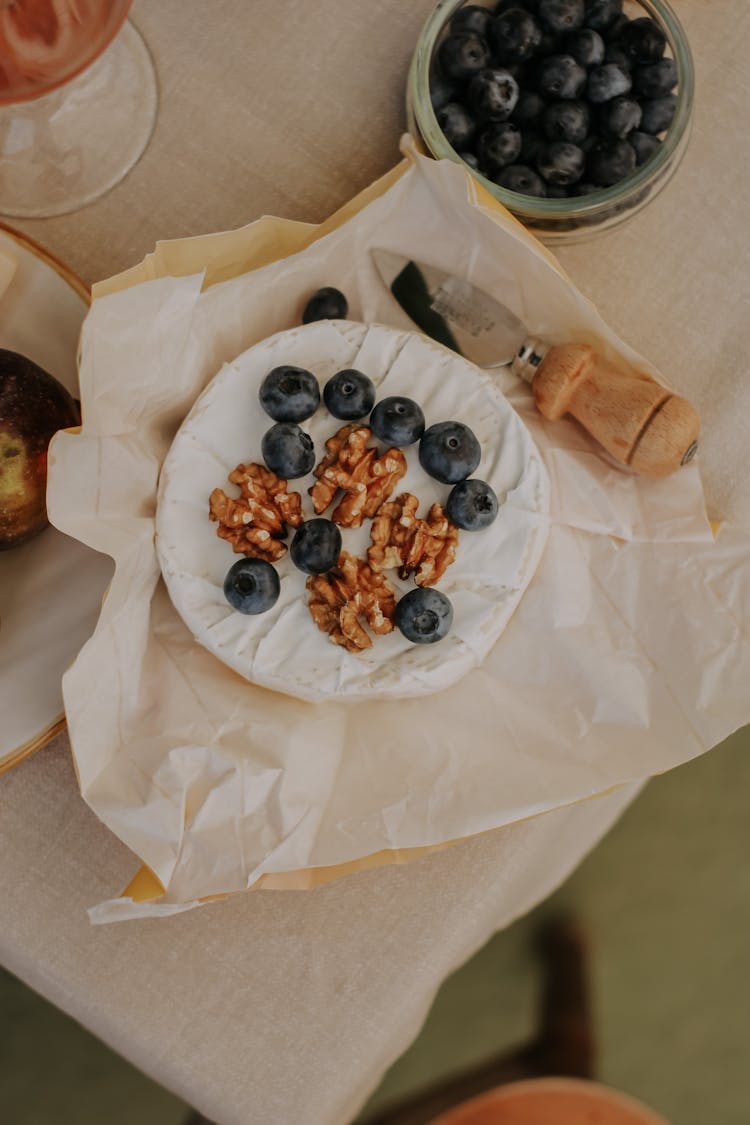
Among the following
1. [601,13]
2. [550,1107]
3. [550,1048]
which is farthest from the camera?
[550,1048]

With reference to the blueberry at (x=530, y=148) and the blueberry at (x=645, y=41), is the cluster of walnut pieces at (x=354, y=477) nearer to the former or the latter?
the blueberry at (x=530, y=148)

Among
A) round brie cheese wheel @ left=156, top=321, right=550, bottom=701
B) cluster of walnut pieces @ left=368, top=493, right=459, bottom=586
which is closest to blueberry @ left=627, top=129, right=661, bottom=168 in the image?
round brie cheese wheel @ left=156, top=321, right=550, bottom=701

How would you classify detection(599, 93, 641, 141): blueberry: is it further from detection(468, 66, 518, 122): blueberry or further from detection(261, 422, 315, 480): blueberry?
detection(261, 422, 315, 480): blueberry

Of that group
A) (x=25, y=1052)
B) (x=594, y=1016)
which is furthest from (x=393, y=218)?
(x=25, y=1052)

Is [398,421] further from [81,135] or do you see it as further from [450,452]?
[81,135]

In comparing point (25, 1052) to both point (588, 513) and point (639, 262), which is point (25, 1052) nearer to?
point (588, 513)

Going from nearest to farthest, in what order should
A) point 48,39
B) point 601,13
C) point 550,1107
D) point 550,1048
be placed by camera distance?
1. point 48,39
2. point 601,13
3. point 550,1107
4. point 550,1048

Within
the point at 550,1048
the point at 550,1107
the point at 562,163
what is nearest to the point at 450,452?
the point at 562,163
